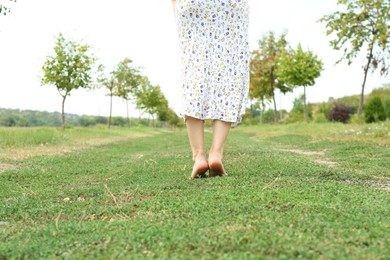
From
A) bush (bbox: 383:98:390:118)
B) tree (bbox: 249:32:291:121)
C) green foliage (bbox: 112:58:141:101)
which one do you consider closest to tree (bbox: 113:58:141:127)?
green foliage (bbox: 112:58:141:101)

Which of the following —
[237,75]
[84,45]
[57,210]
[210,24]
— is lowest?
[57,210]

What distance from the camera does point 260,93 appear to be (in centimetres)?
4472

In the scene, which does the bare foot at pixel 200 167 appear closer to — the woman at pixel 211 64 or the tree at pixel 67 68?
the woman at pixel 211 64

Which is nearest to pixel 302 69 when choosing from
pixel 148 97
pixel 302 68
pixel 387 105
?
pixel 302 68

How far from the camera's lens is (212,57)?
14.1ft

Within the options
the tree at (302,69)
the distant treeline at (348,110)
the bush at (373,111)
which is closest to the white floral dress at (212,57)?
the distant treeline at (348,110)

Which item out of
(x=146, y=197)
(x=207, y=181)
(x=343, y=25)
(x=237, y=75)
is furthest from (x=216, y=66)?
(x=343, y=25)

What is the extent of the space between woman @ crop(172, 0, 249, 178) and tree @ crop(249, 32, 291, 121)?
3843cm

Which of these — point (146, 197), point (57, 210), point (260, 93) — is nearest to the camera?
point (57, 210)

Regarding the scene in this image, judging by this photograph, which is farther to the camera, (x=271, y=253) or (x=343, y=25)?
(x=343, y=25)

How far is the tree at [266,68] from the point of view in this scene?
1674 inches

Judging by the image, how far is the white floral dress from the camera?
4270mm

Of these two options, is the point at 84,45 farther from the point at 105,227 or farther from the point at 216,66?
the point at 105,227

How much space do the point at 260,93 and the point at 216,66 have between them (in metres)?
41.0
